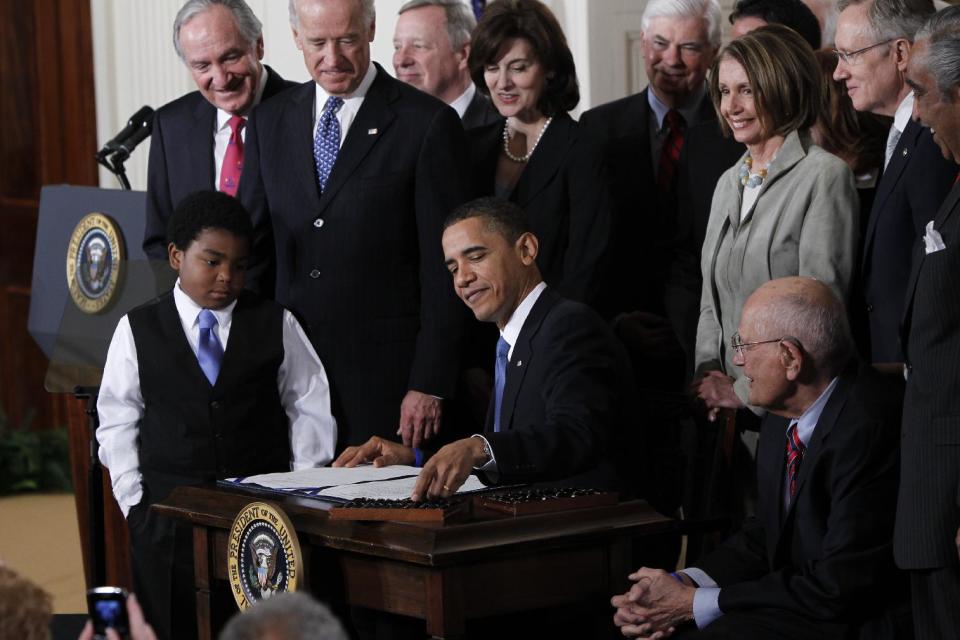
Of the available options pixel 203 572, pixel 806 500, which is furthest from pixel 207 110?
pixel 806 500

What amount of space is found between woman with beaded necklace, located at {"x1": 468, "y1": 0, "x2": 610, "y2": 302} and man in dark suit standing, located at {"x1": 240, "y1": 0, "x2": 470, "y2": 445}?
271 millimetres

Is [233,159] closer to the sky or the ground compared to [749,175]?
closer to the sky

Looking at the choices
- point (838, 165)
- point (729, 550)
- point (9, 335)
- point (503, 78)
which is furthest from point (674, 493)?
point (9, 335)

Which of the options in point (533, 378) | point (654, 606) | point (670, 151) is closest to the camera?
point (654, 606)

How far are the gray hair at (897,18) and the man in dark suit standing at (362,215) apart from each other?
110 cm

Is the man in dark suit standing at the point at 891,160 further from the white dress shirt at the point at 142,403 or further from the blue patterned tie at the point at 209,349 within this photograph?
the blue patterned tie at the point at 209,349

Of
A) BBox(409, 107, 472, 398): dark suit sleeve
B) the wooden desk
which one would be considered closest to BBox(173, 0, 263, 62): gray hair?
BBox(409, 107, 472, 398): dark suit sleeve

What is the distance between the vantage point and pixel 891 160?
337 cm

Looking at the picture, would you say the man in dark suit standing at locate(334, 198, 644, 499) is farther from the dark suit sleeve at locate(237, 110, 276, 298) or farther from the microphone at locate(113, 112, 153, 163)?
the microphone at locate(113, 112, 153, 163)

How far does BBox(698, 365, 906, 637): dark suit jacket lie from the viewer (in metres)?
2.84

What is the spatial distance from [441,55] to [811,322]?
7.02 feet

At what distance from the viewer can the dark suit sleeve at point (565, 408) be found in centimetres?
Result: 310

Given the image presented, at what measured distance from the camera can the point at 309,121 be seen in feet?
13.1

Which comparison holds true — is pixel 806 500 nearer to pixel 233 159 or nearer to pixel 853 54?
pixel 853 54
